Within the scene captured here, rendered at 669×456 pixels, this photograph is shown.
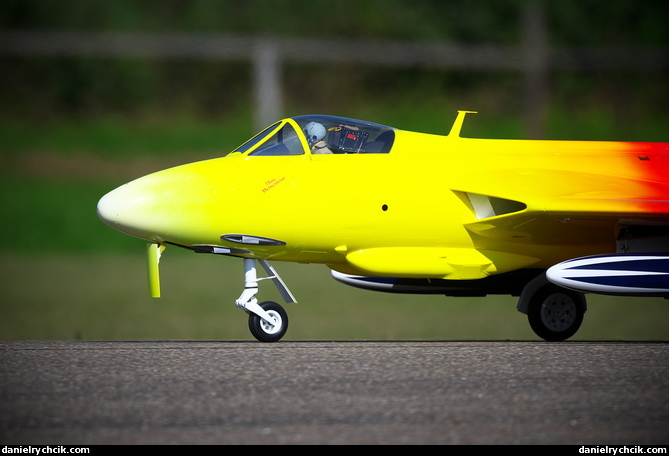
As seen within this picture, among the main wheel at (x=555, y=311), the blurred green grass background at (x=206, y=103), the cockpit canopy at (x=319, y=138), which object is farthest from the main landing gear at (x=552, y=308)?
the blurred green grass background at (x=206, y=103)

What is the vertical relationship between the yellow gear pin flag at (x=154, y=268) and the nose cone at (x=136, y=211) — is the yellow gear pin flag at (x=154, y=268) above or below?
below

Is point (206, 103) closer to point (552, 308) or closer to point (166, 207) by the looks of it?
point (552, 308)

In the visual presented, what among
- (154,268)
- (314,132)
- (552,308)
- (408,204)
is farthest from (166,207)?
(552,308)

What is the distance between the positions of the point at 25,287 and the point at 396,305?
1278 cm

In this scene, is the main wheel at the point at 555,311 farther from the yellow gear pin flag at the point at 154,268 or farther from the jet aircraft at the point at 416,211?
the yellow gear pin flag at the point at 154,268

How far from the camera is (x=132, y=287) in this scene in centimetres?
3647

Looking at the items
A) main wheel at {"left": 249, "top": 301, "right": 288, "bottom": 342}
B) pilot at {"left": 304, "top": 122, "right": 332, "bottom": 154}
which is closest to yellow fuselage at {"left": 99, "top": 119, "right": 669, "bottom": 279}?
pilot at {"left": 304, "top": 122, "right": 332, "bottom": 154}

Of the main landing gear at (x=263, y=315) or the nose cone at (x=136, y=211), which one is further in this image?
the main landing gear at (x=263, y=315)

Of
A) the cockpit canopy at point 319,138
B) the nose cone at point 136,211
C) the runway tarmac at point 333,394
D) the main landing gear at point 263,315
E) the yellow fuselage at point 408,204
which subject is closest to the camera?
the runway tarmac at point 333,394

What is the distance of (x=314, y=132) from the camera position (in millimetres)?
12141

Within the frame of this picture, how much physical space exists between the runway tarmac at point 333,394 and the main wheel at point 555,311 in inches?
58.9

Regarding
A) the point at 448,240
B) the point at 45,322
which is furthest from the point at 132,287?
the point at 448,240

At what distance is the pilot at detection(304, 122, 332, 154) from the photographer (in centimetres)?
1210

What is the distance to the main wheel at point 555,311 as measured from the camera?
41.9 feet
